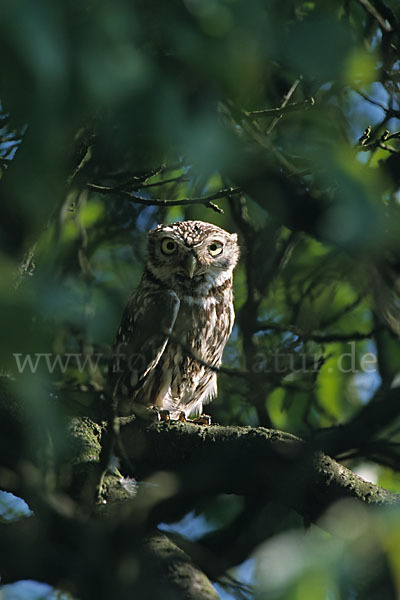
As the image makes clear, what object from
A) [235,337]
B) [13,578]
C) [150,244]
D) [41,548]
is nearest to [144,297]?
[150,244]

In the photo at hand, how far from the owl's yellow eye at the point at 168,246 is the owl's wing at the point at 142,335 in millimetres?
291

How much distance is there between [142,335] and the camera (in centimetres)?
356

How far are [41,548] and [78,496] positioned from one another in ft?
2.92

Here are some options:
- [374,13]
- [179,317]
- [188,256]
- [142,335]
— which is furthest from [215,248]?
[374,13]

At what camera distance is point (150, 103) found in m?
0.90

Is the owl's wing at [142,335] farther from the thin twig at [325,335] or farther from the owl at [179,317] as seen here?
the thin twig at [325,335]

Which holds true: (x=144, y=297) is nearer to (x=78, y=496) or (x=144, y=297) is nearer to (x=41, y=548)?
(x=78, y=496)

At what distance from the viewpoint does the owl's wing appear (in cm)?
347

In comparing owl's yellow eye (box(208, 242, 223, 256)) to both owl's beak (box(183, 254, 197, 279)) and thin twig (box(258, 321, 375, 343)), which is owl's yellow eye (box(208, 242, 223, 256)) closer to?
owl's beak (box(183, 254, 197, 279))

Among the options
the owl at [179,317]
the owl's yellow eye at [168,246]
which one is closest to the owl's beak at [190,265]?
the owl at [179,317]

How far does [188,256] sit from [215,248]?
0.25 m

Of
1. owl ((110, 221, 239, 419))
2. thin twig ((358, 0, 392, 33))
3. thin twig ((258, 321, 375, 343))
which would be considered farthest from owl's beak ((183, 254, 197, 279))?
thin twig ((358, 0, 392, 33))

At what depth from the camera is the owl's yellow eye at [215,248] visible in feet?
13.5

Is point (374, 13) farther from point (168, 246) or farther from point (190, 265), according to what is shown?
point (168, 246)
